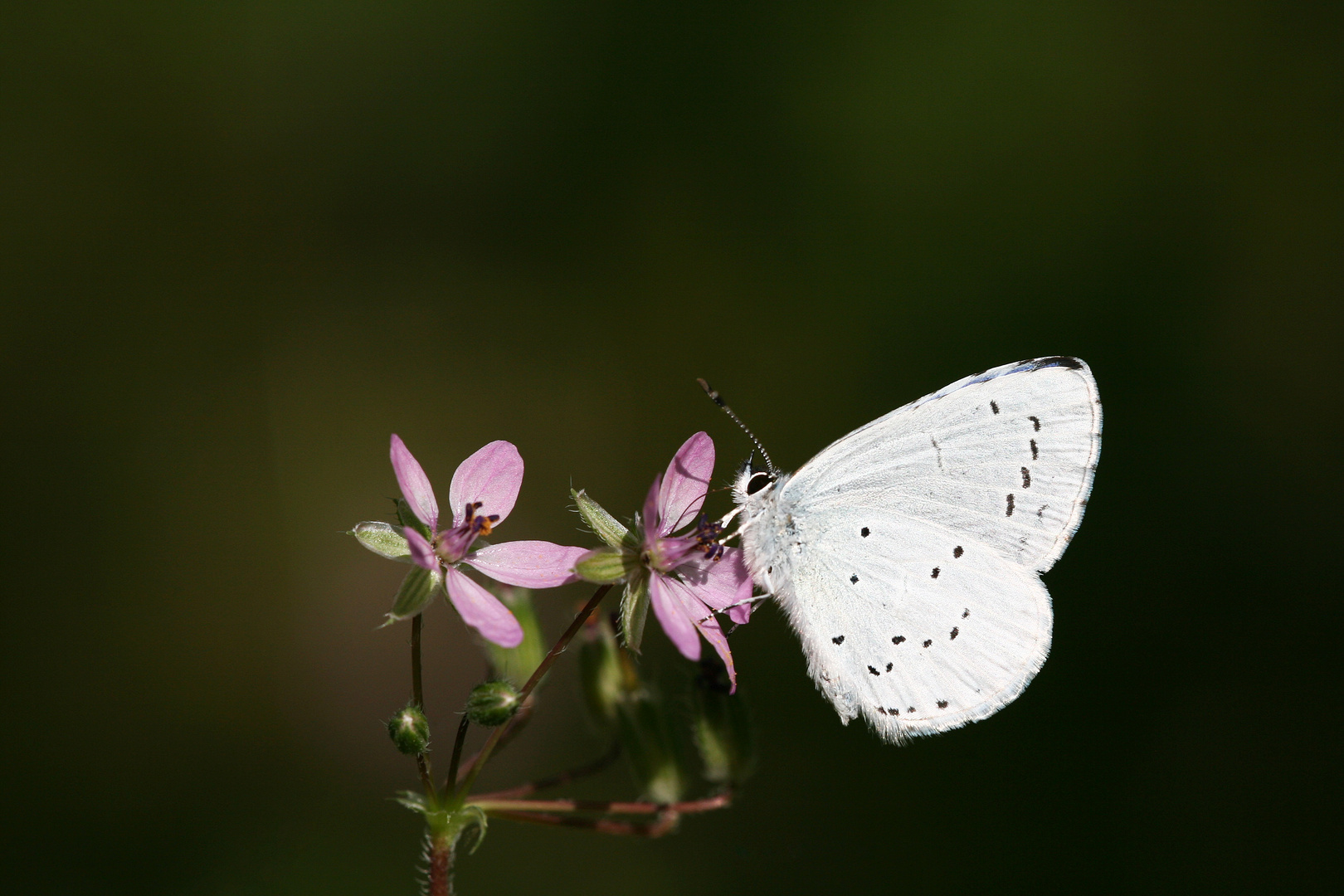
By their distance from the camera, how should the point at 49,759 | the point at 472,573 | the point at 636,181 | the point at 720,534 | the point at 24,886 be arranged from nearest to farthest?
the point at 472,573
the point at 720,534
the point at 24,886
the point at 49,759
the point at 636,181

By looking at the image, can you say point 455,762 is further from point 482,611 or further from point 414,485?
point 414,485

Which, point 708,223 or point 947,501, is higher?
point 708,223

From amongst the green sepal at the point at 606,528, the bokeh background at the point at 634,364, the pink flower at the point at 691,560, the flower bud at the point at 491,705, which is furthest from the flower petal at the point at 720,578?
the bokeh background at the point at 634,364

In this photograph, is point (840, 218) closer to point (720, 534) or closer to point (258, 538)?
point (720, 534)

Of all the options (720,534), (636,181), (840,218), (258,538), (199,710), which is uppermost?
(636,181)

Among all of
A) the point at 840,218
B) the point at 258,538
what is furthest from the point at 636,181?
the point at 258,538

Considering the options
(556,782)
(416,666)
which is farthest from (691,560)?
(416,666)
